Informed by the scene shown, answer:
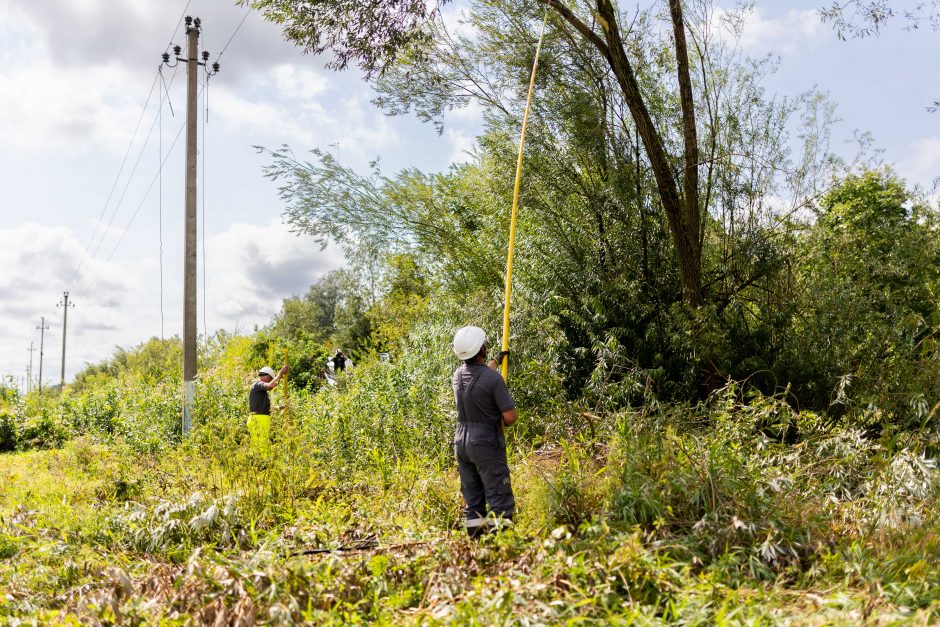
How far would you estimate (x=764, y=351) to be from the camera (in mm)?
9070

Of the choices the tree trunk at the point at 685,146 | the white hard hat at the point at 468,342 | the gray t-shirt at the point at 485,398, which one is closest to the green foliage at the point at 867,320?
the tree trunk at the point at 685,146

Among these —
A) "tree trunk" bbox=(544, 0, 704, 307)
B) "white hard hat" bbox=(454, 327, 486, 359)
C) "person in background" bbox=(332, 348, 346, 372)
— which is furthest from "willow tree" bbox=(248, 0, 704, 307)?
"person in background" bbox=(332, 348, 346, 372)

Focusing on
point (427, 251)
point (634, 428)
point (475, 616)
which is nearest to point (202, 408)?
point (427, 251)

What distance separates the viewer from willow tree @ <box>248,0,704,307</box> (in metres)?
8.55

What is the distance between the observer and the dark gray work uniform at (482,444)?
15.7 ft

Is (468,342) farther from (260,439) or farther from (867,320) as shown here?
(867,320)

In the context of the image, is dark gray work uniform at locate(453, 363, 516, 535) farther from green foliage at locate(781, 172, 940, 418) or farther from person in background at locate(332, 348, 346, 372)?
person in background at locate(332, 348, 346, 372)

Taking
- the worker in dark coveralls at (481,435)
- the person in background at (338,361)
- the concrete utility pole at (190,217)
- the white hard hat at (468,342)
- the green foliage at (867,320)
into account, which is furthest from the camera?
the person in background at (338,361)

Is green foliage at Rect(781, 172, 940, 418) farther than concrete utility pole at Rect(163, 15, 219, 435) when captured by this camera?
No

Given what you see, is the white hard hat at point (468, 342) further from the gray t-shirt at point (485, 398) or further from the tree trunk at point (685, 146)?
Result: the tree trunk at point (685, 146)

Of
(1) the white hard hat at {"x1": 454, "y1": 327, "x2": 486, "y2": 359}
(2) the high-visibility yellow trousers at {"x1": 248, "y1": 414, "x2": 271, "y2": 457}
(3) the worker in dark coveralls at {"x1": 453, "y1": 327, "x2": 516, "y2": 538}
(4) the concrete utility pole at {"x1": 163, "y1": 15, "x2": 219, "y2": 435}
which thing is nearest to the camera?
(3) the worker in dark coveralls at {"x1": 453, "y1": 327, "x2": 516, "y2": 538}

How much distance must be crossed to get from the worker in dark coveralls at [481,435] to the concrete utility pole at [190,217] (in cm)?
754

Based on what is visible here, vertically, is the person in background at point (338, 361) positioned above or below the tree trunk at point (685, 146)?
below

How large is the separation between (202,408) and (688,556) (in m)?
7.24
